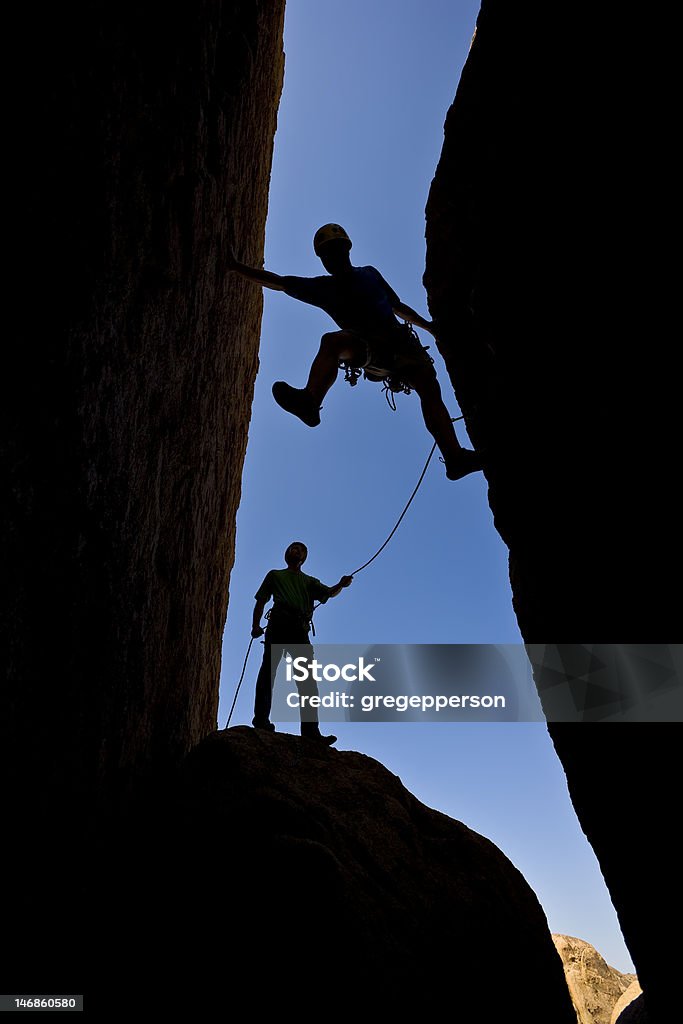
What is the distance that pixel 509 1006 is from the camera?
5.30m

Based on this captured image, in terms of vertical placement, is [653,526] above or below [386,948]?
above

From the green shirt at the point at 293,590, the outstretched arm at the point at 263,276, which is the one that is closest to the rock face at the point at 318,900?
the green shirt at the point at 293,590

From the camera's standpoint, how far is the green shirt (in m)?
7.30

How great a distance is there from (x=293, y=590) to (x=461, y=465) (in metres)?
2.18

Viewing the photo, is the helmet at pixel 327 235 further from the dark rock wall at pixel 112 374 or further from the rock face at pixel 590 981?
the rock face at pixel 590 981

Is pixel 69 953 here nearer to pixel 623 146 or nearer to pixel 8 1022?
pixel 8 1022

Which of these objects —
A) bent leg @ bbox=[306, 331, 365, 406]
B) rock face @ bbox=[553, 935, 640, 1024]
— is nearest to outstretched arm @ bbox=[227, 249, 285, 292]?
bent leg @ bbox=[306, 331, 365, 406]

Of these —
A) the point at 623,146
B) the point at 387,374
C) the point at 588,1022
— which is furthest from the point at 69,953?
the point at 588,1022

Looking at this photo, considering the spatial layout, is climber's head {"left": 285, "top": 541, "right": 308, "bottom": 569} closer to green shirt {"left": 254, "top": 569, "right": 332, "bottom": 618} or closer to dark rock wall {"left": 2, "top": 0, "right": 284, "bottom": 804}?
green shirt {"left": 254, "top": 569, "right": 332, "bottom": 618}

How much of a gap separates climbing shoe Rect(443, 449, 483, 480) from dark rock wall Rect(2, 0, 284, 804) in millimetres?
2482

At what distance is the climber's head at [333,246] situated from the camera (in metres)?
6.65

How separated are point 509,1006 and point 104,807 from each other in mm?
3429

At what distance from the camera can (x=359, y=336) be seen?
665cm

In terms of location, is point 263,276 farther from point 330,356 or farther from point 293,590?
point 293,590
